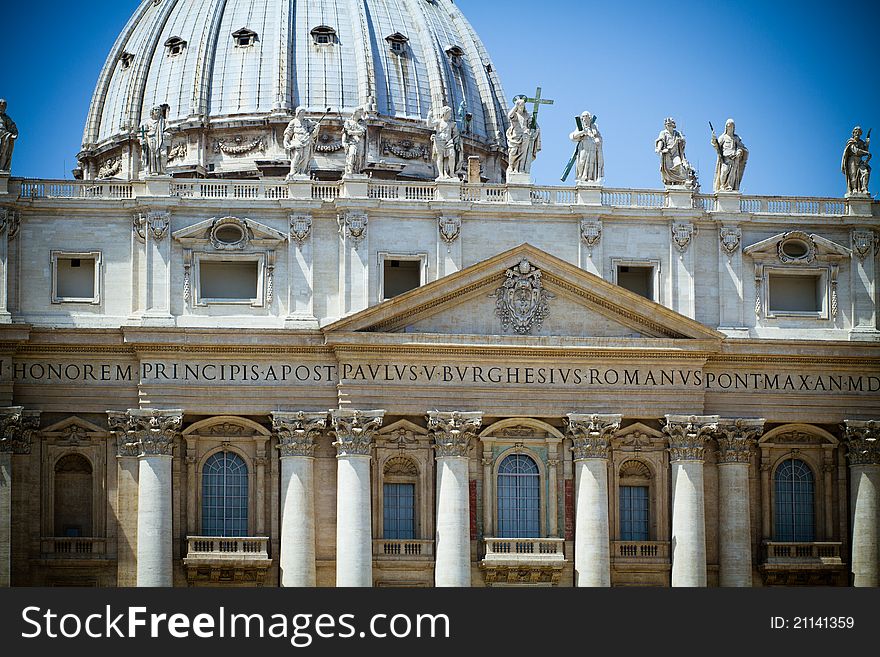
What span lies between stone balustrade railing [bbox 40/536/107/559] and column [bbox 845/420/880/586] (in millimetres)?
23327

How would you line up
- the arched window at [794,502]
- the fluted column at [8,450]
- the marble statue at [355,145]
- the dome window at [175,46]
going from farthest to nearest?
the dome window at [175,46]
the arched window at [794,502]
the marble statue at [355,145]
the fluted column at [8,450]

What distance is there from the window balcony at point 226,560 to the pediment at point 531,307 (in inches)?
298

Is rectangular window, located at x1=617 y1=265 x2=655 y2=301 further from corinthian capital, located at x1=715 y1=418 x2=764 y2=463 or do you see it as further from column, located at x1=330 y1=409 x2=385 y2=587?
column, located at x1=330 y1=409 x2=385 y2=587

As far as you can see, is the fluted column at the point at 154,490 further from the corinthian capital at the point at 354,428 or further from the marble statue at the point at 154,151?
the marble statue at the point at 154,151

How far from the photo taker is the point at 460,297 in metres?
75.7

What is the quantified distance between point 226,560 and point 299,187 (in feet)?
38.6

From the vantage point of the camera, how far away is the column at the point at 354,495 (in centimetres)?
7381

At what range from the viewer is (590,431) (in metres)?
75.5

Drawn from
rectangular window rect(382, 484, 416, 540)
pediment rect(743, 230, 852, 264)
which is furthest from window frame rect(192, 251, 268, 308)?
pediment rect(743, 230, 852, 264)

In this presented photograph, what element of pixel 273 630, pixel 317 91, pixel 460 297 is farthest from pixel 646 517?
pixel 317 91

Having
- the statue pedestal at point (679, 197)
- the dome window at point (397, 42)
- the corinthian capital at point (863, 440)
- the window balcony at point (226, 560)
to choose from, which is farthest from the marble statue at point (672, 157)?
the dome window at point (397, 42)

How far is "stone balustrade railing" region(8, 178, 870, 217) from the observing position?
249 ft

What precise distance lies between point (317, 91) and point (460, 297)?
3151cm

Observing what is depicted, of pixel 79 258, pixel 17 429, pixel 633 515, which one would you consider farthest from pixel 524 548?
pixel 79 258
